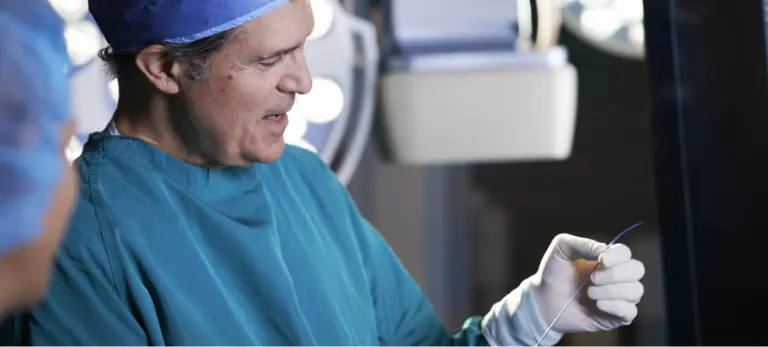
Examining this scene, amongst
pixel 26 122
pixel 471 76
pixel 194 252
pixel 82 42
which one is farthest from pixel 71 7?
pixel 26 122

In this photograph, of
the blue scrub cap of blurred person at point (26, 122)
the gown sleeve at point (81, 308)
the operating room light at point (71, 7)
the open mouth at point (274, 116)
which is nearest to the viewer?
the blue scrub cap of blurred person at point (26, 122)

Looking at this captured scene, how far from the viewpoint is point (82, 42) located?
4.49 feet

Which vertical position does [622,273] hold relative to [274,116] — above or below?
below

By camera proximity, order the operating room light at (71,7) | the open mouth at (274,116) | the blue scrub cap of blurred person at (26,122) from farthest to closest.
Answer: the operating room light at (71,7) < the open mouth at (274,116) < the blue scrub cap of blurred person at (26,122)

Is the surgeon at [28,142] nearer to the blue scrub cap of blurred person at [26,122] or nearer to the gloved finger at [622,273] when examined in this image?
the blue scrub cap of blurred person at [26,122]

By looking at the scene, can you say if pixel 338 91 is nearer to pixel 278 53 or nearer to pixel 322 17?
pixel 322 17

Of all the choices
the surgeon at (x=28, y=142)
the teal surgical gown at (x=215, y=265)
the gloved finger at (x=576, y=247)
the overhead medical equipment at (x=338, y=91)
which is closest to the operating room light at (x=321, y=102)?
the overhead medical equipment at (x=338, y=91)

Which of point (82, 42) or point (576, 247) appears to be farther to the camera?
point (82, 42)

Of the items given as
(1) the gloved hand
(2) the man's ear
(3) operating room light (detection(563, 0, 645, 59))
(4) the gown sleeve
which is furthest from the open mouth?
(3) operating room light (detection(563, 0, 645, 59))

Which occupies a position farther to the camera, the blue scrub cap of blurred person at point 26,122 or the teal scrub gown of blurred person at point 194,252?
the teal scrub gown of blurred person at point 194,252

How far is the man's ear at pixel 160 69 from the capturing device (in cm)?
96

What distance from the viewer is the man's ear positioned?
0.96m

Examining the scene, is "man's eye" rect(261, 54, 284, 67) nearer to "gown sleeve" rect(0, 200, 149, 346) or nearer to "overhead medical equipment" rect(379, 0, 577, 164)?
"gown sleeve" rect(0, 200, 149, 346)

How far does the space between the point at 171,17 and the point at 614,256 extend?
0.52m
